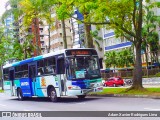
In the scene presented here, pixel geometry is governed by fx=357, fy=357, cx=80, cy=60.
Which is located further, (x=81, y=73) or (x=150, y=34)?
(x=150, y=34)

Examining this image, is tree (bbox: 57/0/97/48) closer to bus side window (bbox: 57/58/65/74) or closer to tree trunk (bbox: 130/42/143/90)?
bus side window (bbox: 57/58/65/74)

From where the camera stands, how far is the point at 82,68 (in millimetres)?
21812

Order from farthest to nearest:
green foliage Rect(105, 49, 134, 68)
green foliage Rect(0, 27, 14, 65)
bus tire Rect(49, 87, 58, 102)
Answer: green foliage Rect(0, 27, 14, 65) < green foliage Rect(105, 49, 134, 68) < bus tire Rect(49, 87, 58, 102)

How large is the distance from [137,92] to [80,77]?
442cm

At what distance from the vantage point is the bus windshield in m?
21.6

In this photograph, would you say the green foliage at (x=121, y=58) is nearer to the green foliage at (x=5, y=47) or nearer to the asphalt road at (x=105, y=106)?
the green foliage at (x=5, y=47)

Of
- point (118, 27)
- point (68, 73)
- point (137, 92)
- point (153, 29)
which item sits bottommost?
point (137, 92)

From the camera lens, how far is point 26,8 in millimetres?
38594

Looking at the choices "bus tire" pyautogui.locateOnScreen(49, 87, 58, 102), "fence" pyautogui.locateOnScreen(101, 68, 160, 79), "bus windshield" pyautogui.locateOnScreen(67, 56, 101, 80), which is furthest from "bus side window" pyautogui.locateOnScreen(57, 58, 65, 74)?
"fence" pyautogui.locateOnScreen(101, 68, 160, 79)

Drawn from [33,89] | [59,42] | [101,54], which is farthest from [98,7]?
[59,42]

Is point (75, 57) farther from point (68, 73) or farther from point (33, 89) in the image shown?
point (33, 89)

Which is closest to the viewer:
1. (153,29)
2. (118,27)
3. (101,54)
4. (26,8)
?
(118,27)

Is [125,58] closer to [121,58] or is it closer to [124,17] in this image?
[121,58]

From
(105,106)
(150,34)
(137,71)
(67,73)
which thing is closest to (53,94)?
(67,73)
